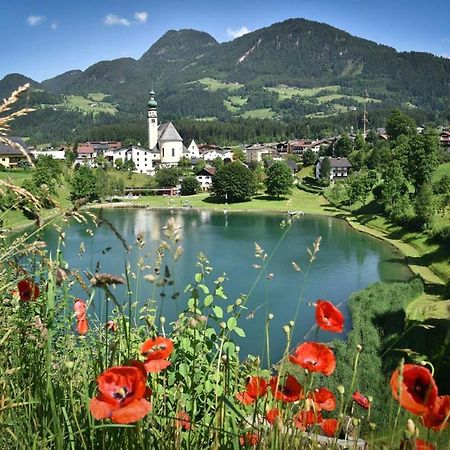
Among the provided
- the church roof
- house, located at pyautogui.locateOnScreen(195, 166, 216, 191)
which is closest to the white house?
the church roof

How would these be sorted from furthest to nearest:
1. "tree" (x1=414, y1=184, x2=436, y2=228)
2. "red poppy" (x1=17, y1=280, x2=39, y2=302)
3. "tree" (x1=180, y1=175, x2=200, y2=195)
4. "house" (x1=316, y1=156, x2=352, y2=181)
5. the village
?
the village
"house" (x1=316, y1=156, x2=352, y2=181)
"tree" (x1=180, y1=175, x2=200, y2=195)
"tree" (x1=414, y1=184, x2=436, y2=228)
"red poppy" (x1=17, y1=280, x2=39, y2=302)

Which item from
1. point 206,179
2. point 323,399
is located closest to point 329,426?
point 323,399

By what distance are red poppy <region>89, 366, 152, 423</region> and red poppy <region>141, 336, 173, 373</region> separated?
0.12m

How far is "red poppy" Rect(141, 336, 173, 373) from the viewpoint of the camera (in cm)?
125

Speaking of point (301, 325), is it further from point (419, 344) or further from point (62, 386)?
point (62, 386)

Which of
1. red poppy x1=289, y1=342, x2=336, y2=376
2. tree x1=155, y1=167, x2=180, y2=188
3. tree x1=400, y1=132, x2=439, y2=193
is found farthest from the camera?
tree x1=155, y1=167, x2=180, y2=188

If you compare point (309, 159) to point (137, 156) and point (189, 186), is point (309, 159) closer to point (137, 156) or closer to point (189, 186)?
point (189, 186)

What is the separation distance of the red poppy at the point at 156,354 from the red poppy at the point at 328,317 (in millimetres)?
442

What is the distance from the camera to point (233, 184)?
49.9 meters

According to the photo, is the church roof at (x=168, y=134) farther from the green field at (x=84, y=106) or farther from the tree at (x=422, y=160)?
the green field at (x=84, y=106)

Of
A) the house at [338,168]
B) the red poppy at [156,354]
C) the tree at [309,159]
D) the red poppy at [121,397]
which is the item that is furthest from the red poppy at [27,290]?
the tree at [309,159]

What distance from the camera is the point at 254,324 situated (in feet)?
50.6

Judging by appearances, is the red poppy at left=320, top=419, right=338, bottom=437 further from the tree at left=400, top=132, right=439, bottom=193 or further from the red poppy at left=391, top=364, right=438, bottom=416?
the tree at left=400, top=132, right=439, bottom=193

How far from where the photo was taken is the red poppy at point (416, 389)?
3.35 ft
